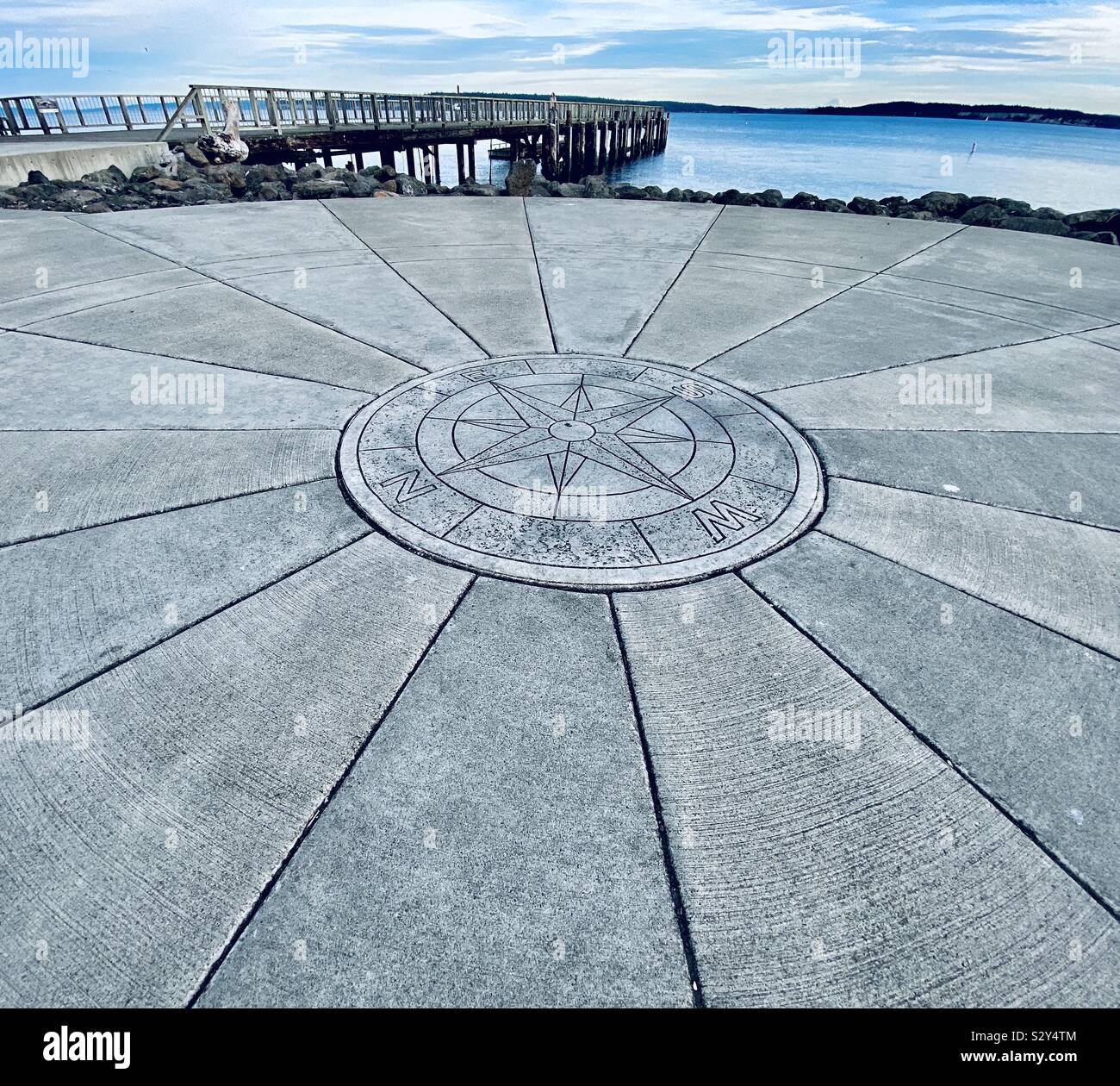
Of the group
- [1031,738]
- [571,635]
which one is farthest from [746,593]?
[1031,738]

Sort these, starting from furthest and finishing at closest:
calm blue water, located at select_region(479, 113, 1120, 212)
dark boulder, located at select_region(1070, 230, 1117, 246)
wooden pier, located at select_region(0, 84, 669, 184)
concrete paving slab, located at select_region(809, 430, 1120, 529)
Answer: calm blue water, located at select_region(479, 113, 1120, 212) < wooden pier, located at select_region(0, 84, 669, 184) < dark boulder, located at select_region(1070, 230, 1117, 246) < concrete paving slab, located at select_region(809, 430, 1120, 529)

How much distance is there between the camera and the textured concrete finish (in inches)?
81.7

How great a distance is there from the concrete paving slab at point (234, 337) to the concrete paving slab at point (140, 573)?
5.71 ft

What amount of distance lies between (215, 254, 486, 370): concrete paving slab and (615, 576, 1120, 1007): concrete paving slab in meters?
3.84

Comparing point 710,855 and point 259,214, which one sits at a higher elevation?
point 259,214

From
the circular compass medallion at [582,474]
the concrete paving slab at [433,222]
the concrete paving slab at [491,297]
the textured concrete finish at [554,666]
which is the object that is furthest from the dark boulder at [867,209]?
the circular compass medallion at [582,474]

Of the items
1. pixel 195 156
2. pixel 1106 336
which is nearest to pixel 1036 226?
pixel 1106 336

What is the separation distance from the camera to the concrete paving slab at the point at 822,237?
8883 millimetres

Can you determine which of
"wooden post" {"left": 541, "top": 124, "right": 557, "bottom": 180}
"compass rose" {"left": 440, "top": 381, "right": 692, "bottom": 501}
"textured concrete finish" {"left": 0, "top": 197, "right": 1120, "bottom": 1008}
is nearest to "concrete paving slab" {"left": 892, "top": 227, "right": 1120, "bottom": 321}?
"textured concrete finish" {"left": 0, "top": 197, "right": 1120, "bottom": 1008}

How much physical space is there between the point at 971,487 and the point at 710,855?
3.17 meters

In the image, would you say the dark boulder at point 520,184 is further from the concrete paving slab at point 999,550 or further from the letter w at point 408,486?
the concrete paving slab at point 999,550

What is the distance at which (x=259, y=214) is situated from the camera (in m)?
10.4

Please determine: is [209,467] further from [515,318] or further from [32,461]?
[515,318]

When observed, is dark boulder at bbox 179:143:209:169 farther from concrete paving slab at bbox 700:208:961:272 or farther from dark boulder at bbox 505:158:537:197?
concrete paving slab at bbox 700:208:961:272
